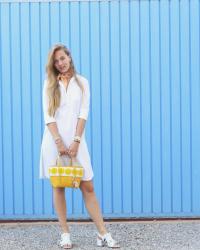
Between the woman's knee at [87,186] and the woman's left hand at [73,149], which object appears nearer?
the woman's left hand at [73,149]

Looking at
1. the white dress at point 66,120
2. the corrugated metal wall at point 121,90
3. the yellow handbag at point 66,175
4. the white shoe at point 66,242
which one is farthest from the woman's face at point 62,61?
the white shoe at point 66,242

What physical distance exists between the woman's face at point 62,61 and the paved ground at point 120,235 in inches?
58.1

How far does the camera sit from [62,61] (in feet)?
20.9

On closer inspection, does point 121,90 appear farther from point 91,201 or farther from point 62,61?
point 91,201

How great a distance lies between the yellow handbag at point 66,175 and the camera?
618 cm

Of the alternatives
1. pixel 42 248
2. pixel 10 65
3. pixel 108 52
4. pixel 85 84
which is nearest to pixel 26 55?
pixel 10 65

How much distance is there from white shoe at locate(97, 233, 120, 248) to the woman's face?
4.54 feet

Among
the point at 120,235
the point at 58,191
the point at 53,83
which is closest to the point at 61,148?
the point at 58,191

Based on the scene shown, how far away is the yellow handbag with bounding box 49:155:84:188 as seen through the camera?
20.3ft

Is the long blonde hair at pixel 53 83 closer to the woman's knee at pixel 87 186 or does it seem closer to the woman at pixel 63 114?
the woman at pixel 63 114

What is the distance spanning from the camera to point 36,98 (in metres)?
7.56

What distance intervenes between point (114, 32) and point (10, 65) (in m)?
1.04

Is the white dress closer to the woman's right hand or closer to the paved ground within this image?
the woman's right hand

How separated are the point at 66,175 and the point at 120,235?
1.14 meters
